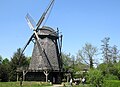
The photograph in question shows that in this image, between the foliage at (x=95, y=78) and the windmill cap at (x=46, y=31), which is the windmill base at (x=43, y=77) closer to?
the windmill cap at (x=46, y=31)

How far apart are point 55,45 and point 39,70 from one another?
6.08 meters

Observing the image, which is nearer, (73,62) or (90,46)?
(90,46)

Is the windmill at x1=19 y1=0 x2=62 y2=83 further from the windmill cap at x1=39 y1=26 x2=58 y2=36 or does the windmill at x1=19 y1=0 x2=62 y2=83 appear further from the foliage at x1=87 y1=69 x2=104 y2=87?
the foliage at x1=87 y1=69 x2=104 y2=87

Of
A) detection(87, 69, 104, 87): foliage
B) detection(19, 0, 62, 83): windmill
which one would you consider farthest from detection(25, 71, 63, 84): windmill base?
detection(87, 69, 104, 87): foliage

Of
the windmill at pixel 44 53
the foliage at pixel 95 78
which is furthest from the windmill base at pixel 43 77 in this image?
the foliage at pixel 95 78

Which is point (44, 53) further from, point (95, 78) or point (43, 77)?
point (95, 78)

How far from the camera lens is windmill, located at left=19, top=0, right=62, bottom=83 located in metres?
50.7

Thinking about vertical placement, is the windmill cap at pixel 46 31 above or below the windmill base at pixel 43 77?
above

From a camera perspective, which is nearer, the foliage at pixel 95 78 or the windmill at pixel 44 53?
the foliage at pixel 95 78

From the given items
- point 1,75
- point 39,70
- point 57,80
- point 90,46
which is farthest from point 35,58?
point 90,46

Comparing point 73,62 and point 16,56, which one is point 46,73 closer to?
point 16,56

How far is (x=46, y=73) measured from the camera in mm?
49219

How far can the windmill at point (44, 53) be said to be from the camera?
50719 mm

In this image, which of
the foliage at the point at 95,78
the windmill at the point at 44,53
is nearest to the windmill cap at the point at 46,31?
the windmill at the point at 44,53
